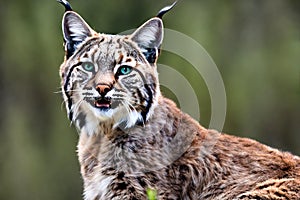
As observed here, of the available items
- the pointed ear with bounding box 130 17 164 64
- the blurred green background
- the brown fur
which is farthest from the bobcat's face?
the blurred green background

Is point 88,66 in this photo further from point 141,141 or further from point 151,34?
point 141,141

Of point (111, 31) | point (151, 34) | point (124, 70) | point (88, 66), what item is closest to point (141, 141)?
point (124, 70)

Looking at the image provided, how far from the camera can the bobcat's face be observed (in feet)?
30.7

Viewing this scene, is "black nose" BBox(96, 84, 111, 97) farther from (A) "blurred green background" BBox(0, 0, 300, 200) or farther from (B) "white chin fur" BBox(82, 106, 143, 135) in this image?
(A) "blurred green background" BBox(0, 0, 300, 200)

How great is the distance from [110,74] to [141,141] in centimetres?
74

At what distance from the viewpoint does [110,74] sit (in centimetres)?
936

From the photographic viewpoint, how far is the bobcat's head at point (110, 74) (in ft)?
30.7

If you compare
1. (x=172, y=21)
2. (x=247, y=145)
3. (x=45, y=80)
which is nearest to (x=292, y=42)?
(x=172, y=21)

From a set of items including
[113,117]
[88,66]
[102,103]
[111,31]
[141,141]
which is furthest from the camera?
[111,31]

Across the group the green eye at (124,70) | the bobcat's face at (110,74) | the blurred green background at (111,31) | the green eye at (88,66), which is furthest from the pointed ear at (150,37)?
the blurred green background at (111,31)

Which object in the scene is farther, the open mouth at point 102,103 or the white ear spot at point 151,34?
the white ear spot at point 151,34

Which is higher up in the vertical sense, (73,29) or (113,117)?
(73,29)

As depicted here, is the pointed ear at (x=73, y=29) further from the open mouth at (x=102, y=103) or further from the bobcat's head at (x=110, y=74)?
the open mouth at (x=102, y=103)

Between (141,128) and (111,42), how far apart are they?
0.81 metres
